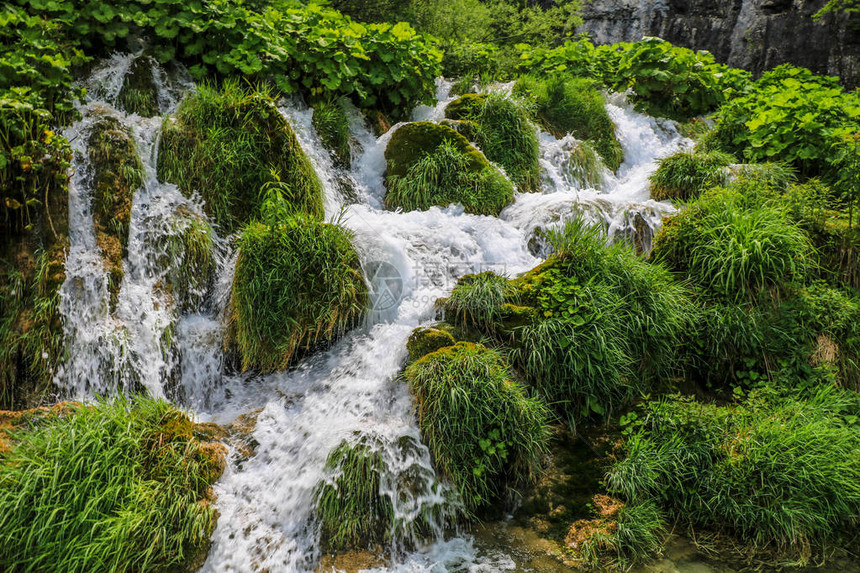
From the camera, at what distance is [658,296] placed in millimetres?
4715

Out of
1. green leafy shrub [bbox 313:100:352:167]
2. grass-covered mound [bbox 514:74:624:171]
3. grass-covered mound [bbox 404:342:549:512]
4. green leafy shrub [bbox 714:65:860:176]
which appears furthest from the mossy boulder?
green leafy shrub [bbox 714:65:860:176]

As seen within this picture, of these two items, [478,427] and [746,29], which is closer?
[478,427]

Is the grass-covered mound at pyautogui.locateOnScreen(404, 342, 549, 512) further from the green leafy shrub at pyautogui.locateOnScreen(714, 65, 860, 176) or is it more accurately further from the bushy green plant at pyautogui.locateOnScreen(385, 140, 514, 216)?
the green leafy shrub at pyautogui.locateOnScreen(714, 65, 860, 176)

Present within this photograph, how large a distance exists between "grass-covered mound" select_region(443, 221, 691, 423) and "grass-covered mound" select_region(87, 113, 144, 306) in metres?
3.15

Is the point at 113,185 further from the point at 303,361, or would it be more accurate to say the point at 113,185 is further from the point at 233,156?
the point at 303,361

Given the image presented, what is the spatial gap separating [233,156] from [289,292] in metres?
2.06

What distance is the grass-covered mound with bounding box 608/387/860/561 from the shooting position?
3436 millimetres

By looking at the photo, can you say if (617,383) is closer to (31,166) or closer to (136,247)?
(136,247)

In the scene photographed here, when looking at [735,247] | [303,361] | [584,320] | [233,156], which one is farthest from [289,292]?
[735,247]

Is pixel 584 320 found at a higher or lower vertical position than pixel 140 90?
lower

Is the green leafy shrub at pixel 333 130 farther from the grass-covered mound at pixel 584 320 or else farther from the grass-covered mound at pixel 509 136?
the grass-covered mound at pixel 584 320

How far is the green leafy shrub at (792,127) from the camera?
6.82 metres

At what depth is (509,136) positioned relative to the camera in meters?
8.15

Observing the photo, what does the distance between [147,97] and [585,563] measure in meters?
6.75
